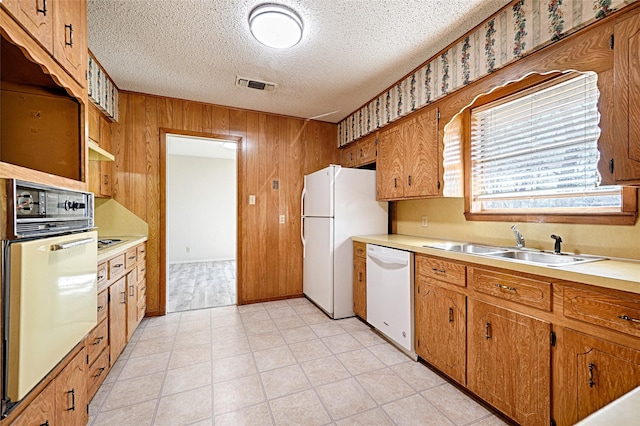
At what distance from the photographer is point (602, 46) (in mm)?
1388

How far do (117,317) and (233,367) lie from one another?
968 millimetres

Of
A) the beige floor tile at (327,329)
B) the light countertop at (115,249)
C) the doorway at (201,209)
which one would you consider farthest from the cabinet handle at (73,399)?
the doorway at (201,209)

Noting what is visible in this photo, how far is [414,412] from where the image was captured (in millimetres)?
1656

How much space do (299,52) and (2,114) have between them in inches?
73.8

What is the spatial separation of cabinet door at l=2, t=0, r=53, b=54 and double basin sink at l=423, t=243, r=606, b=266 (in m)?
2.33

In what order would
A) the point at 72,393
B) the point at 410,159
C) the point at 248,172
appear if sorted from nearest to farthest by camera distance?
the point at 72,393, the point at 410,159, the point at 248,172

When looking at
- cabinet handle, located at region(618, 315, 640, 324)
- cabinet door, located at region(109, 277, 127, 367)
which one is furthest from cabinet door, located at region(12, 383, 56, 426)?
cabinet handle, located at region(618, 315, 640, 324)

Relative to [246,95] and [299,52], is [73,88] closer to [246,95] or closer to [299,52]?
[299,52]

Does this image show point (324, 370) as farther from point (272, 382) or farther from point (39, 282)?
point (39, 282)

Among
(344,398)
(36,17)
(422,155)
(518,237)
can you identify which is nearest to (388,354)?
(344,398)

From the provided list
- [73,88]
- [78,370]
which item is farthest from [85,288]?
[73,88]

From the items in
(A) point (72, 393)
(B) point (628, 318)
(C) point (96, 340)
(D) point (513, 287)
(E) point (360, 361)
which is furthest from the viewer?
(E) point (360, 361)

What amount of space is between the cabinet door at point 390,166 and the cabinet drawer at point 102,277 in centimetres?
254

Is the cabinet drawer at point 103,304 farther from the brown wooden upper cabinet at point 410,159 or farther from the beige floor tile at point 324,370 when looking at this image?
the brown wooden upper cabinet at point 410,159
